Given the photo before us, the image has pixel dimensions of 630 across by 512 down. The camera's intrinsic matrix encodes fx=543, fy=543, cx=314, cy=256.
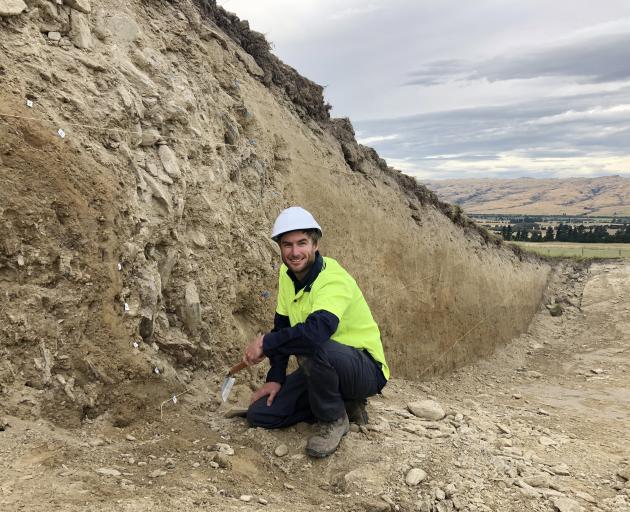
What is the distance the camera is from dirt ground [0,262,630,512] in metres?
3.07

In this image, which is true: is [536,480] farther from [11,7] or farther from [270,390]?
[11,7]

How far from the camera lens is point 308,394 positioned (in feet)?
14.0

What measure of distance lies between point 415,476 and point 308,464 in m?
0.77

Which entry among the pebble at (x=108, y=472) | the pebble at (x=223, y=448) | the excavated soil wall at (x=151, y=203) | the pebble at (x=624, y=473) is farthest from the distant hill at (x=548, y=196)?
the pebble at (x=108, y=472)

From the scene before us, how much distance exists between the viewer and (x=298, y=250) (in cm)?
402

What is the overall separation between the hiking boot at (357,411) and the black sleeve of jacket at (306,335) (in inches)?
37.5

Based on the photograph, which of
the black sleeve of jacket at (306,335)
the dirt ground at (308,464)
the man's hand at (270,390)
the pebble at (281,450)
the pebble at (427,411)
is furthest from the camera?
the pebble at (427,411)

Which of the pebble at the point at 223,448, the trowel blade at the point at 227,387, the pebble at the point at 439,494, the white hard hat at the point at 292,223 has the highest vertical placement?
the white hard hat at the point at 292,223

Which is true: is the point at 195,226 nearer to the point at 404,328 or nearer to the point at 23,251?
the point at 23,251

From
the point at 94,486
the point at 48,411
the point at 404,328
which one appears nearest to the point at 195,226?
the point at 48,411

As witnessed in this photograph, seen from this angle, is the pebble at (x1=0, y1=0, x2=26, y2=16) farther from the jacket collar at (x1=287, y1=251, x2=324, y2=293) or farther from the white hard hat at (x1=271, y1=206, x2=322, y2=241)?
the jacket collar at (x1=287, y1=251, x2=324, y2=293)

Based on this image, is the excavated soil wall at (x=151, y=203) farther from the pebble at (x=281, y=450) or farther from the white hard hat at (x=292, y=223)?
the white hard hat at (x=292, y=223)

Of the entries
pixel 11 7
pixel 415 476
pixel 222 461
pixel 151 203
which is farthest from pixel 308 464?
pixel 11 7

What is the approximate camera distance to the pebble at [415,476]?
3816mm
